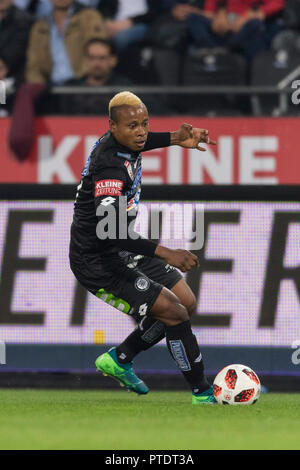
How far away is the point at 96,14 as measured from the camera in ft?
40.5

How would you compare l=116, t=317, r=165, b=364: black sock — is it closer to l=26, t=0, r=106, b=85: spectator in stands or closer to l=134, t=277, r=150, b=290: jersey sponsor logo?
l=134, t=277, r=150, b=290: jersey sponsor logo

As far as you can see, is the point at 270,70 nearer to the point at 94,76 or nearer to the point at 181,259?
the point at 94,76

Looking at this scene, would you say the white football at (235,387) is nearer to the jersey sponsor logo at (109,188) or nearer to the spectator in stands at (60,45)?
the jersey sponsor logo at (109,188)

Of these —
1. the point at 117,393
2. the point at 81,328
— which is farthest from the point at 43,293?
the point at 117,393

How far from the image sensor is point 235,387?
793 cm

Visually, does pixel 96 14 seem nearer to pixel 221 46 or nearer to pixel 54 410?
pixel 221 46

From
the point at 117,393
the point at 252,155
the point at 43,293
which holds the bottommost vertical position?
the point at 117,393

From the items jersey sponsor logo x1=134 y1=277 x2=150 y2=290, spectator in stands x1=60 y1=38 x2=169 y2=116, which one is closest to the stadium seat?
spectator in stands x1=60 y1=38 x2=169 y2=116

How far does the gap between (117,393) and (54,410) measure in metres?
2.24

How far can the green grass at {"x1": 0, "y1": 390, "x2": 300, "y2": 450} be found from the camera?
5945 millimetres

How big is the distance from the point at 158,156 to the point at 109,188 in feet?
11.2

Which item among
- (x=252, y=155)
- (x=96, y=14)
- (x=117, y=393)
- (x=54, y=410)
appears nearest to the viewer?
(x=54, y=410)

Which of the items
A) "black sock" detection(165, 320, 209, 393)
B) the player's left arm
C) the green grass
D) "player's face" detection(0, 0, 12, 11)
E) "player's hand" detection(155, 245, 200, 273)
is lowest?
the green grass

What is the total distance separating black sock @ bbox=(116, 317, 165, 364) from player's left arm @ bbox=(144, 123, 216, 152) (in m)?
1.30
